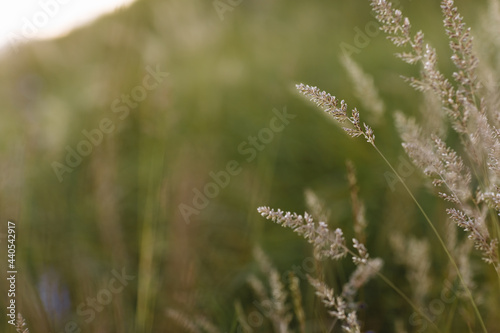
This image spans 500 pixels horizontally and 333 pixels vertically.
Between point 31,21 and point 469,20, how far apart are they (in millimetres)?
3062

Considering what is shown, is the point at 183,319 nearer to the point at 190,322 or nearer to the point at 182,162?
the point at 190,322

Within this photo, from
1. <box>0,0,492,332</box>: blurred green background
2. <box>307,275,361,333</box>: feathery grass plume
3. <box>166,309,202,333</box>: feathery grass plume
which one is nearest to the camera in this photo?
<box>307,275,361,333</box>: feathery grass plume

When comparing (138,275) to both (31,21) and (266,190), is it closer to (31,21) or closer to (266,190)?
(266,190)

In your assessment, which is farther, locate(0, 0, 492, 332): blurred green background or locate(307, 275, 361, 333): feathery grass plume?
locate(0, 0, 492, 332): blurred green background

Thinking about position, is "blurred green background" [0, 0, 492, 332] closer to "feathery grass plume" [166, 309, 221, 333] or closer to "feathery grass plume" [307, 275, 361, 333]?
"feathery grass plume" [166, 309, 221, 333]

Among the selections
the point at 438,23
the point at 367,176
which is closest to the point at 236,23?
the point at 438,23

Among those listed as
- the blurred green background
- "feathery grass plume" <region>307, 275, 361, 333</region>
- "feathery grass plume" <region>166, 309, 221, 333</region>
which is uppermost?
Result: the blurred green background

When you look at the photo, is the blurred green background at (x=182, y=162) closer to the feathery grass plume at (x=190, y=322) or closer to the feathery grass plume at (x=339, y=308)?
the feathery grass plume at (x=190, y=322)

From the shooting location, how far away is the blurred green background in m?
1.45

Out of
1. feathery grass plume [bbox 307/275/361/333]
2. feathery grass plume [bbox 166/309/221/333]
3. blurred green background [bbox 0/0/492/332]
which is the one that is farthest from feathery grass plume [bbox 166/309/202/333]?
feathery grass plume [bbox 307/275/361/333]

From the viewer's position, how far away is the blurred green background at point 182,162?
1.45 meters

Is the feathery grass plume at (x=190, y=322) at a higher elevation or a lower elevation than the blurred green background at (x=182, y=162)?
lower

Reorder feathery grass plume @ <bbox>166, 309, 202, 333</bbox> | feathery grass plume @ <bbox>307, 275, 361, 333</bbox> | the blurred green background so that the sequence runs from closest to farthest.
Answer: feathery grass plume @ <bbox>307, 275, 361, 333</bbox> → feathery grass plume @ <bbox>166, 309, 202, 333</bbox> → the blurred green background

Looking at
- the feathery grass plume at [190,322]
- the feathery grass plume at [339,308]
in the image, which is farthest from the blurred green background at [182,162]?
the feathery grass plume at [339,308]
